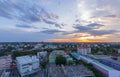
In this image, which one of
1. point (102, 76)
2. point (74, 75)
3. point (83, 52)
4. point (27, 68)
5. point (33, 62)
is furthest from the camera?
point (83, 52)

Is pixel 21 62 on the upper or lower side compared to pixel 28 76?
upper

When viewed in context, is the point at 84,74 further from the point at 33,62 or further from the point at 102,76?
the point at 33,62

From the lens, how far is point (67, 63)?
20750 millimetres

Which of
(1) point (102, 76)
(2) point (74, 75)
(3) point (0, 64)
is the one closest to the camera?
(2) point (74, 75)

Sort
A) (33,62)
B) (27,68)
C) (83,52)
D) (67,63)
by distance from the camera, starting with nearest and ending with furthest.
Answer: (27,68) → (33,62) → (67,63) → (83,52)

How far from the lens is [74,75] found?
13.8 m

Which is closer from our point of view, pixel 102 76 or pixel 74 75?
pixel 74 75

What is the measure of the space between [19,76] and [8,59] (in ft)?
17.1

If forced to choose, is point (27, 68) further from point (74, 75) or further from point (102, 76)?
point (102, 76)

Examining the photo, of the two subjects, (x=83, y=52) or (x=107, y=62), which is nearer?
(x=107, y=62)

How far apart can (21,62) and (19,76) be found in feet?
4.42

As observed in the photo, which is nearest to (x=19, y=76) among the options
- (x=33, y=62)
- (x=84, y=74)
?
(x=33, y=62)

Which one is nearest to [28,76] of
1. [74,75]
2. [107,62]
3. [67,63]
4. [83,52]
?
[74,75]

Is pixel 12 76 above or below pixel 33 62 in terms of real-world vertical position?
below
